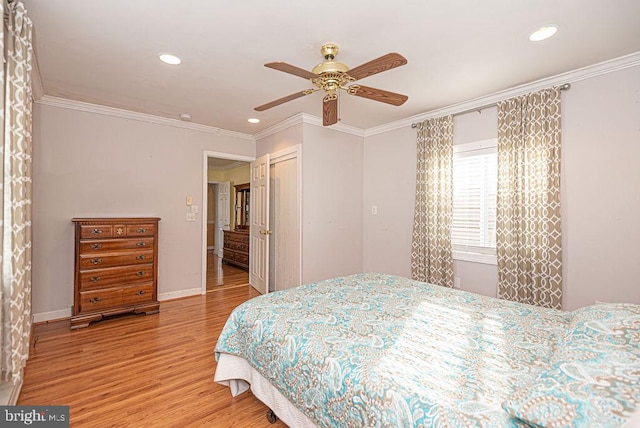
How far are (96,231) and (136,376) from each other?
1791 mm

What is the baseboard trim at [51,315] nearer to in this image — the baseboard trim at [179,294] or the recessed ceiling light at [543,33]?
the baseboard trim at [179,294]

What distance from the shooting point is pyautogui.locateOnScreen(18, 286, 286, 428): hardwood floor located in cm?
179

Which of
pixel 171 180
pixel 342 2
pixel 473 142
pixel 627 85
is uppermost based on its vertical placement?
pixel 342 2

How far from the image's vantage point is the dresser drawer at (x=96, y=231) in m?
3.13

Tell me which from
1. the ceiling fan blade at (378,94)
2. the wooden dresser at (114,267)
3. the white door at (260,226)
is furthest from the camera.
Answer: the white door at (260,226)

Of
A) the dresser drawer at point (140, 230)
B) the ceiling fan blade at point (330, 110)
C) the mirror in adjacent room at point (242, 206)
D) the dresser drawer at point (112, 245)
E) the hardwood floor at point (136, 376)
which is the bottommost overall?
the hardwood floor at point (136, 376)

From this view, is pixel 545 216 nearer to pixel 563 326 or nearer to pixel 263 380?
pixel 563 326

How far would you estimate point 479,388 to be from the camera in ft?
3.31

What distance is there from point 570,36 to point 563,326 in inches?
81.4

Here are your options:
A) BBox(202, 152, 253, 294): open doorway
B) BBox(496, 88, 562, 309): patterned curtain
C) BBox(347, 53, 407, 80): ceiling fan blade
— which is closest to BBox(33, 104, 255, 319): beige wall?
BBox(202, 152, 253, 294): open doorway

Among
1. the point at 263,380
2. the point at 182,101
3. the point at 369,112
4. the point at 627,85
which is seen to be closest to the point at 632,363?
the point at 263,380

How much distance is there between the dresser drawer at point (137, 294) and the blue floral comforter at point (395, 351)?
2151 mm

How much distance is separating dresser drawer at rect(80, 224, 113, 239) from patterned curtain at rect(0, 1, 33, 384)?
4.66 ft

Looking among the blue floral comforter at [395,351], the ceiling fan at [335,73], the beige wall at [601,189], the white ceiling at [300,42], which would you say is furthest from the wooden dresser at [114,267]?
the beige wall at [601,189]
